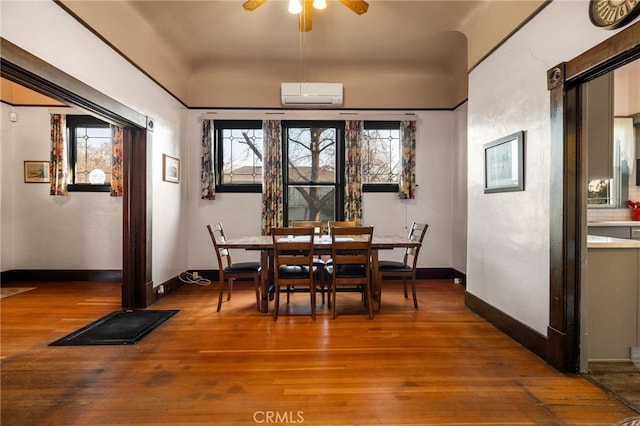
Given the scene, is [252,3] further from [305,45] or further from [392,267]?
[392,267]

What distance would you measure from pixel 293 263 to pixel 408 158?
9.09 ft

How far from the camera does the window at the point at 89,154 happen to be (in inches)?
195

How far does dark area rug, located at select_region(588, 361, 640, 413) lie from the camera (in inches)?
75.4

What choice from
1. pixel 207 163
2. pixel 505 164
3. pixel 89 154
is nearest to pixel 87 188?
pixel 89 154

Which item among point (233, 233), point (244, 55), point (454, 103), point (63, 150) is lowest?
point (233, 233)

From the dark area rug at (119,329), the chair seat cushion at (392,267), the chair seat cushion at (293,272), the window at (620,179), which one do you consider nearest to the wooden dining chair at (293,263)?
the chair seat cushion at (293,272)

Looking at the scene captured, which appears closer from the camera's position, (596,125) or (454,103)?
(596,125)

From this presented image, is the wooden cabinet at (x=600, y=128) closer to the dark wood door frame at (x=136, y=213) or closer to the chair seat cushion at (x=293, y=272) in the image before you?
the chair seat cushion at (x=293, y=272)

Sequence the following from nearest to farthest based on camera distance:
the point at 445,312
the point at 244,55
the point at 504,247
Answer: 1. the point at 504,247
2. the point at 445,312
3. the point at 244,55

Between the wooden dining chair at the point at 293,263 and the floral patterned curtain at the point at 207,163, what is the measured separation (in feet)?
7.08

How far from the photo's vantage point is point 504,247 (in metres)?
2.90

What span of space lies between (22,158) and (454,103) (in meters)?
6.54

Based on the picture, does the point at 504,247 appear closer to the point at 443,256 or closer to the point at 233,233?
the point at 443,256

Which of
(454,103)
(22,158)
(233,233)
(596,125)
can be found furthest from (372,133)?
(22,158)
